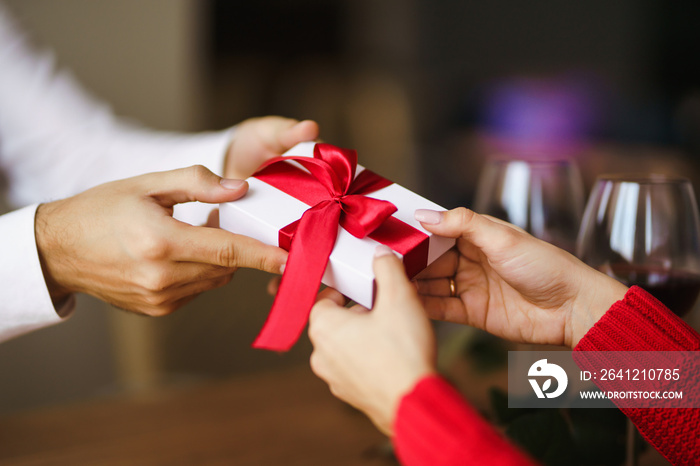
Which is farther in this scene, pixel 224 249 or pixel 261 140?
pixel 261 140

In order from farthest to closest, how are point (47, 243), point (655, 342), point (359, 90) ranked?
point (359, 90) < point (47, 243) < point (655, 342)

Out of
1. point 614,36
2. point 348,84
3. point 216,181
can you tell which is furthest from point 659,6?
point 348,84

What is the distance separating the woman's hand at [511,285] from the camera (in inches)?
26.8

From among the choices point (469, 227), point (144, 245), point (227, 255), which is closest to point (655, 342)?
point (469, 227)

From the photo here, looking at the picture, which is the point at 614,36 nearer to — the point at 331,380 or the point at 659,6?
the point at 659,6

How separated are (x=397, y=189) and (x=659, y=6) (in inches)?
56.3

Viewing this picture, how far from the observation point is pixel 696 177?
161 cm

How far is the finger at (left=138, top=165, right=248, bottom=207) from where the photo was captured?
68 centimetres

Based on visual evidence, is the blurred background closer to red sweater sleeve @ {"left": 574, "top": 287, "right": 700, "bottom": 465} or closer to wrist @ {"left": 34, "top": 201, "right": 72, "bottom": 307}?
wrist @ {"left": 34, "top": 201, "right": 72, "bottom": 307}

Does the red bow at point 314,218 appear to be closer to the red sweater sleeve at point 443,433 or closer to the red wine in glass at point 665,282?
the red sweater sleeve at point 443,433

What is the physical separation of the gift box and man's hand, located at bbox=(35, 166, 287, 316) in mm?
32

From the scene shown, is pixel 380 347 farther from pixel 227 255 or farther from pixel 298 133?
pixel 298 133

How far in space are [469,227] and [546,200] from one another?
281mm

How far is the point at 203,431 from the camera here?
2.95ft
